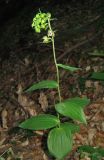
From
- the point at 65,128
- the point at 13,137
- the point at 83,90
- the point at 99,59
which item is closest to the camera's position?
the point at 65,128

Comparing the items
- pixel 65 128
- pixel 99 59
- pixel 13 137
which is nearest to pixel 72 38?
pixel 99 59

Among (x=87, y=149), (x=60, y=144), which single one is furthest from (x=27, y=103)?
(x=60, y=144)

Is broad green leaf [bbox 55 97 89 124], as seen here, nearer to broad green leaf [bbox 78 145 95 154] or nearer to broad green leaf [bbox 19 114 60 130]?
broad green leaf [bbox 19 114 60 130]

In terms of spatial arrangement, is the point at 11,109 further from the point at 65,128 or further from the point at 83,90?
the point at 65,128

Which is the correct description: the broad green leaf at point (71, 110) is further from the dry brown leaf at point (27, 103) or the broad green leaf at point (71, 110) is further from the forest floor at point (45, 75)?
the dry brown leaf at point (27, 103)

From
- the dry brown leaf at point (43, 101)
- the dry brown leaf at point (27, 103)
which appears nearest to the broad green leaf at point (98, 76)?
the dry brown leaf at point (43, 101)

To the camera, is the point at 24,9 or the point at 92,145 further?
the point at 24,9

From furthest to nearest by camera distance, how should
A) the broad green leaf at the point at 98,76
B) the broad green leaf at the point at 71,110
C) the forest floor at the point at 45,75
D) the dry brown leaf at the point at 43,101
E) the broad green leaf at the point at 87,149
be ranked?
the dry brown leaf at the point at 43,101 → the broad green leaf at the point at 98,76 → the forest floor at the point at 45,75 → the broad green leaf at the point at 87,149 → the broad green leaf at the point at 71,110
